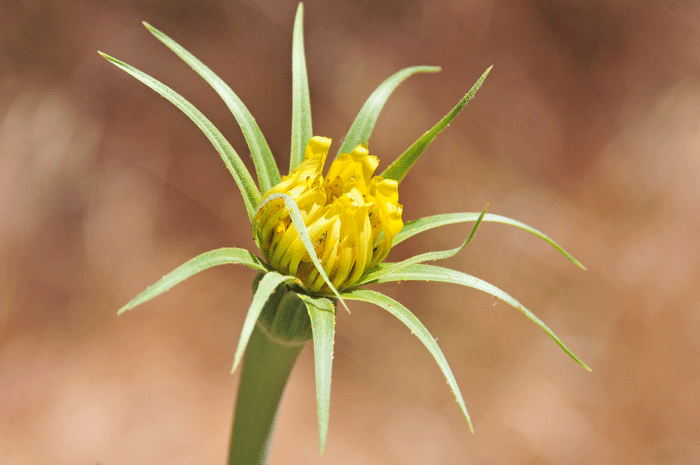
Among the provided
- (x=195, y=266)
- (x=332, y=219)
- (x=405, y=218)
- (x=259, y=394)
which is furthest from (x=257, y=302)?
(x=405, y=218)

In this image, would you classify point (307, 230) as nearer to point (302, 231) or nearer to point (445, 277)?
point (302, 231)

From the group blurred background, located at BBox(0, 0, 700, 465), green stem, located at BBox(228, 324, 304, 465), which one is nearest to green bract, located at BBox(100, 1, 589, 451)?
green stem, located at BBox(228, 324, 304, 465)

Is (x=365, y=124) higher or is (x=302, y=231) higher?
(x=365, y=124)

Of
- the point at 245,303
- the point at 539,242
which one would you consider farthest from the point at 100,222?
the point at 539,242

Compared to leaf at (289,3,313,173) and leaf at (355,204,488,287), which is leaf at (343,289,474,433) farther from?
leaf at (289,3,313,173)

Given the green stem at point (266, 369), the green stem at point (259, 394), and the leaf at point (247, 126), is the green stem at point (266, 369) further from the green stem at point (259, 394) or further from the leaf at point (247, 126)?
the leaf at point (247, 126)

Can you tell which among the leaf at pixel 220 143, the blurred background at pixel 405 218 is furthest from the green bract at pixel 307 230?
the blurred background at pixel 405 218
